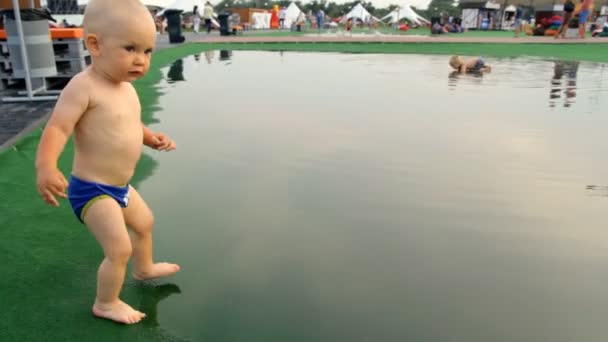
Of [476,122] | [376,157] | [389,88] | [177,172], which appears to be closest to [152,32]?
[177,172]

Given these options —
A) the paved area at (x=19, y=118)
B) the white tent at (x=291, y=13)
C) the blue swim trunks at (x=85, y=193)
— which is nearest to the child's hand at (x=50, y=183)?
the blue swim trunks at (x=85, y=193)

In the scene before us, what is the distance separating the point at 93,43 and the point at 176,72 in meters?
9.57

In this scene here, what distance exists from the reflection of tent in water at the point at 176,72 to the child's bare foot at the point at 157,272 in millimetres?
7628

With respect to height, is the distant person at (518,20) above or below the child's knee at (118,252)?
above

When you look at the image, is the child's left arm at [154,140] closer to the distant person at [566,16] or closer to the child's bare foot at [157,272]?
the child's bare foot at [157,272]

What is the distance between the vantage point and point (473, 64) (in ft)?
36.6

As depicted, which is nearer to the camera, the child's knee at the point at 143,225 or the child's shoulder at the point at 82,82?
the child's shoulder at the point at 82,82

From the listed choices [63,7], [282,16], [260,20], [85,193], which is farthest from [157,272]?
[260,20]

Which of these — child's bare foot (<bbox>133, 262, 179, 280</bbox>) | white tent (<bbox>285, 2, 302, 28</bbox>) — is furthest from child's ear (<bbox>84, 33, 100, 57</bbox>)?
white tent (<bbox>285, 2, 302, 28</bbox>)

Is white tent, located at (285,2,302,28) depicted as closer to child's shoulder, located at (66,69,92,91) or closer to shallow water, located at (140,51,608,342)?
shallow water, located at (140,51,608,342)

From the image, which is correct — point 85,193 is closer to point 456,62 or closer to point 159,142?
point 159,142

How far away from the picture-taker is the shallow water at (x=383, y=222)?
2.04 m

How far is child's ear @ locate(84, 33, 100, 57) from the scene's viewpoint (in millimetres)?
1827

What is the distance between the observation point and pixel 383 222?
3.00m
